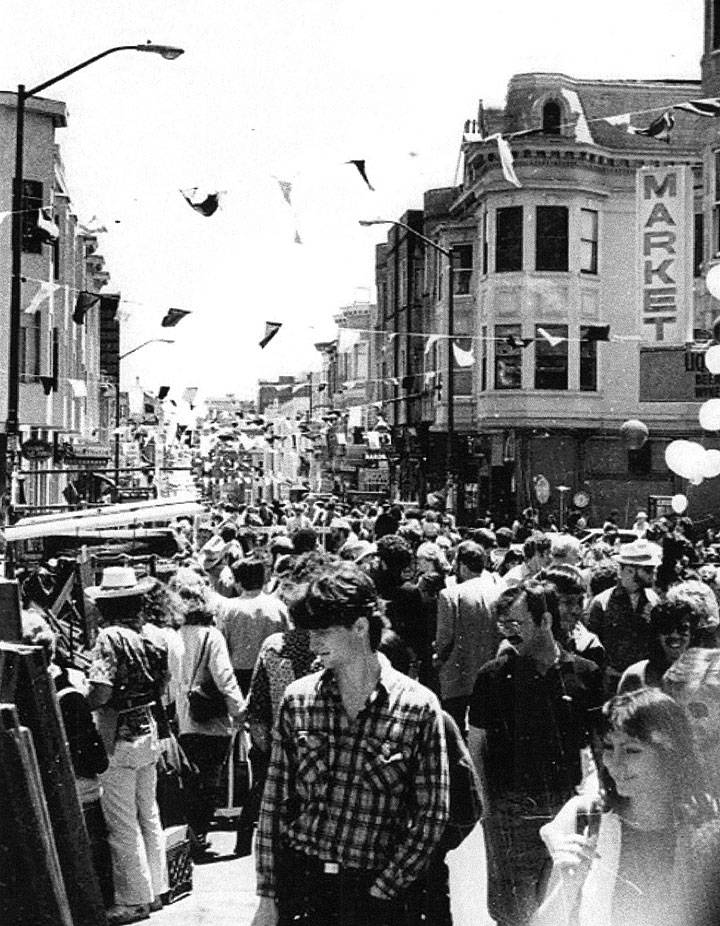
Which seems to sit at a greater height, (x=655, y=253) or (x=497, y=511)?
(x=655, y=253)

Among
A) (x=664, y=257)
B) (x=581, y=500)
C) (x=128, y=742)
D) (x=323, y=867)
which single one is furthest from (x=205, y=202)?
(x=581, y=500)

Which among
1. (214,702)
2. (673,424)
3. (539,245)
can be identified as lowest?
(214,702)

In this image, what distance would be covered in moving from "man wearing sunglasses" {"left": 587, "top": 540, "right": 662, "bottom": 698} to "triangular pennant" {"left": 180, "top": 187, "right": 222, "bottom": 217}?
28.9 ft

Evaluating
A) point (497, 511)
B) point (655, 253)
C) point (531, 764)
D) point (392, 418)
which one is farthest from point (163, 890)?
point (392, 418)

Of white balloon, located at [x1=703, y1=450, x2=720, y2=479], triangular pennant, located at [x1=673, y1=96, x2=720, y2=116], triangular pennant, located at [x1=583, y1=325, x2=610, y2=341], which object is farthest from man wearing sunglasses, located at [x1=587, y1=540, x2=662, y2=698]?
triangular pennant, located at [x1=583, y1=325, x2=610, y2=341]

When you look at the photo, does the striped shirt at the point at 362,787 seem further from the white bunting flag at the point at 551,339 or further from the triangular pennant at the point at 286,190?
the white bunting flag at the point at 551,339

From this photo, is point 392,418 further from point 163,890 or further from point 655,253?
point 163,890

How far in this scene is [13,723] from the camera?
2.16 meters

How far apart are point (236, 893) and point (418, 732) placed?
12.0ft

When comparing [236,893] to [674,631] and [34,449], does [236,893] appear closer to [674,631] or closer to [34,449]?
[674,631]

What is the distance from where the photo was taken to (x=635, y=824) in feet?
11.4

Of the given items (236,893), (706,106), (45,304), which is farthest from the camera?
(45,304)

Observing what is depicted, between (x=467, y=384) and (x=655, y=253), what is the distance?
21759 mm

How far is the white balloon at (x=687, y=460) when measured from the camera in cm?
1402
